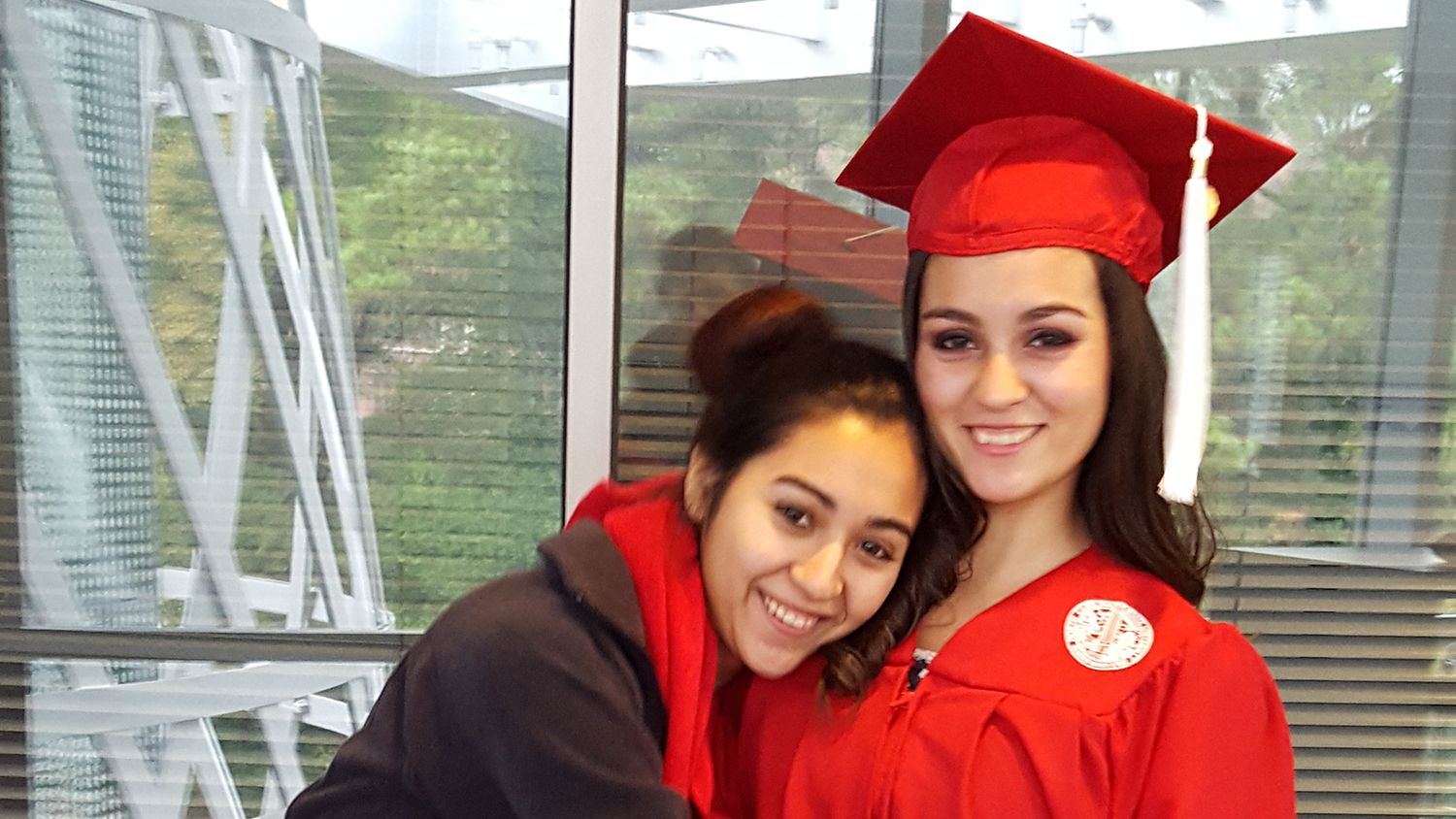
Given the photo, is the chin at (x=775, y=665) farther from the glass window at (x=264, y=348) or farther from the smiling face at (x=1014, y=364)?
the glass window at (x=264, y=348)

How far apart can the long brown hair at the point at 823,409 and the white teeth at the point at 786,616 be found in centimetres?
6

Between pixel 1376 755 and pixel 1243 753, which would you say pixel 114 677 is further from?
pixel 1376 755

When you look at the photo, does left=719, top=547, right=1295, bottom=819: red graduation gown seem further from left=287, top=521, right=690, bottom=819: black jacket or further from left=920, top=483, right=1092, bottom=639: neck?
left=287, top=521, right=690, bottom=819: black jacket

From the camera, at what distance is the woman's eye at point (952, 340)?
3.95 feet

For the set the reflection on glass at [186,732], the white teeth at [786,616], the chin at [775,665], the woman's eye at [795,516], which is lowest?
the reflection on glass at [186,732]

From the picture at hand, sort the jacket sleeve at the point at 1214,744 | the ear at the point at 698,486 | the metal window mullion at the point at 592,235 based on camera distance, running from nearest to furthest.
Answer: the jacket sleeve at the point at 1214,744, the ear at the point at 698,486, the metal window mullion at the point at 592,235

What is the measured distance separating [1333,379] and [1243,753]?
934 millimetres

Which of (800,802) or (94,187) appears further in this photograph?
(94,187)

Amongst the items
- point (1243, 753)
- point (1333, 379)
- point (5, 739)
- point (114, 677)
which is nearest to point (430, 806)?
point (1243, 753)

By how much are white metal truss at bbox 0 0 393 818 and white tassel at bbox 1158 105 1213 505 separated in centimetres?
120

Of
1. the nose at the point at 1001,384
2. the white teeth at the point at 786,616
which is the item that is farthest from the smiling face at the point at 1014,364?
the white teeth at the point at 786,616

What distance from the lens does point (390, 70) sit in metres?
1.81


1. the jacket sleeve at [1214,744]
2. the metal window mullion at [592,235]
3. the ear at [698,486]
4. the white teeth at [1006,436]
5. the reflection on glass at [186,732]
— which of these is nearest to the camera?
the jacket sleeve at [1214,744]

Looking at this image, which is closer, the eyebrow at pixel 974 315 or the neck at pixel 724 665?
the eyebrow at pixel 974 315
